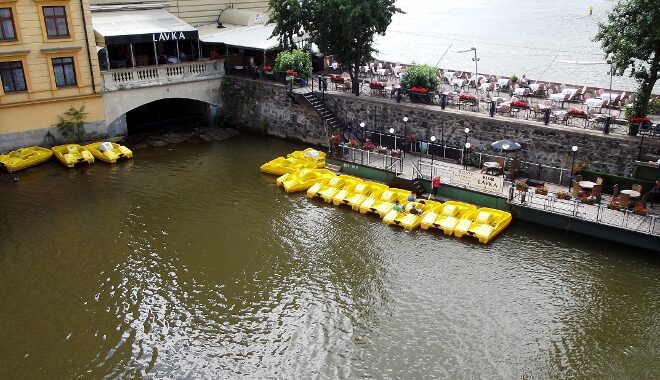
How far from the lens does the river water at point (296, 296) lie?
1616 cm

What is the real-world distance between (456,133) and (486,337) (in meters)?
13.8

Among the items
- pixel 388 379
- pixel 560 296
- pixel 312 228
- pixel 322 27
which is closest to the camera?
pixel 388 379

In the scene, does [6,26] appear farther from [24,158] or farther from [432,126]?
[432,126]

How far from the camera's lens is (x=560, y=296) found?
61.4ft

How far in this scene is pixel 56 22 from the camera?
30391 millimetres

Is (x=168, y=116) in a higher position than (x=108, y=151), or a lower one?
higher

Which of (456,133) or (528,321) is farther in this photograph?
(456,133)

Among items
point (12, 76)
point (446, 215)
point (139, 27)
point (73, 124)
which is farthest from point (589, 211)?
point (12, 76)

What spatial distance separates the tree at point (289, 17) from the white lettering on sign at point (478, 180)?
13624 mm

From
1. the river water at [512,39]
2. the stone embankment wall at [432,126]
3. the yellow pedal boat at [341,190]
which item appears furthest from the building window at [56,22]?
the river water at [512,39]

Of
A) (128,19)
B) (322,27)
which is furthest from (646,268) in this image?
(128,19)

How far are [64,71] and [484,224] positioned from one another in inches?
925

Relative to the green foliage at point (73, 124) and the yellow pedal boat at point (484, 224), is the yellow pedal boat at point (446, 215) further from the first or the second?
the green foliage at point (73, 124)

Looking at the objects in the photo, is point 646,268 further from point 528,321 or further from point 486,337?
point 486,337
